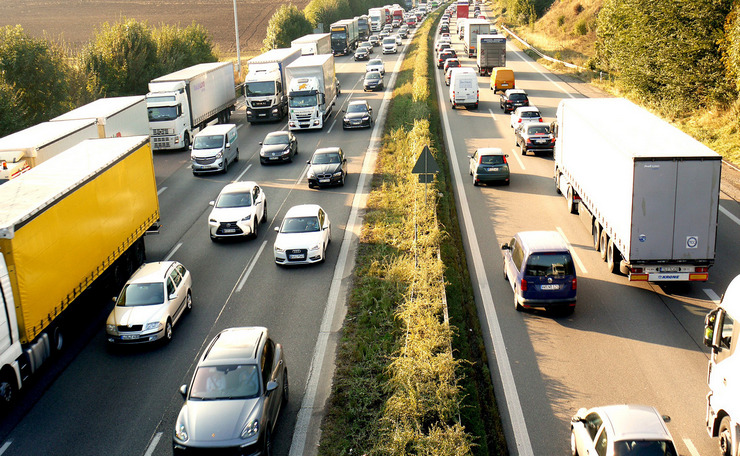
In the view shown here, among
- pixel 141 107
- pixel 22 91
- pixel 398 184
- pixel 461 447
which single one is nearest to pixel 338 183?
pixel 398 184

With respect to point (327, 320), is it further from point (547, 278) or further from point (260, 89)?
point (260, 89)

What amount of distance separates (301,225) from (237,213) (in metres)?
2.87

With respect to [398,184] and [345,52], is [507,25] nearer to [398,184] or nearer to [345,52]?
[345,52]

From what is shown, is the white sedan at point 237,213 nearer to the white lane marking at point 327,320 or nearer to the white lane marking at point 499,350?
the white lane marking at point 327,320

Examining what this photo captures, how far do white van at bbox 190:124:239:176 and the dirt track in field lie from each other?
2089 inches

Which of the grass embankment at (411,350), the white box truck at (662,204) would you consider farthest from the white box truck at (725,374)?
the white box truck at (662,204)

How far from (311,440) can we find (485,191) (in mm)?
16605

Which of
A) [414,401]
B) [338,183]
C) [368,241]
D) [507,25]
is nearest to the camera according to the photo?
[414,401]

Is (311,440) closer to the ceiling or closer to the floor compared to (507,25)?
closer to the floor

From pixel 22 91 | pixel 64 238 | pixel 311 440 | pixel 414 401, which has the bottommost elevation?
pixel 311 440

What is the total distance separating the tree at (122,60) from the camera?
44094mm

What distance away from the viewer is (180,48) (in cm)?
5366

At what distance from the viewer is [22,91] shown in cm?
3412

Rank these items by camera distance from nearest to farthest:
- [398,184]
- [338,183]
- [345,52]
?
[398,184], [338,183], [345,52]
